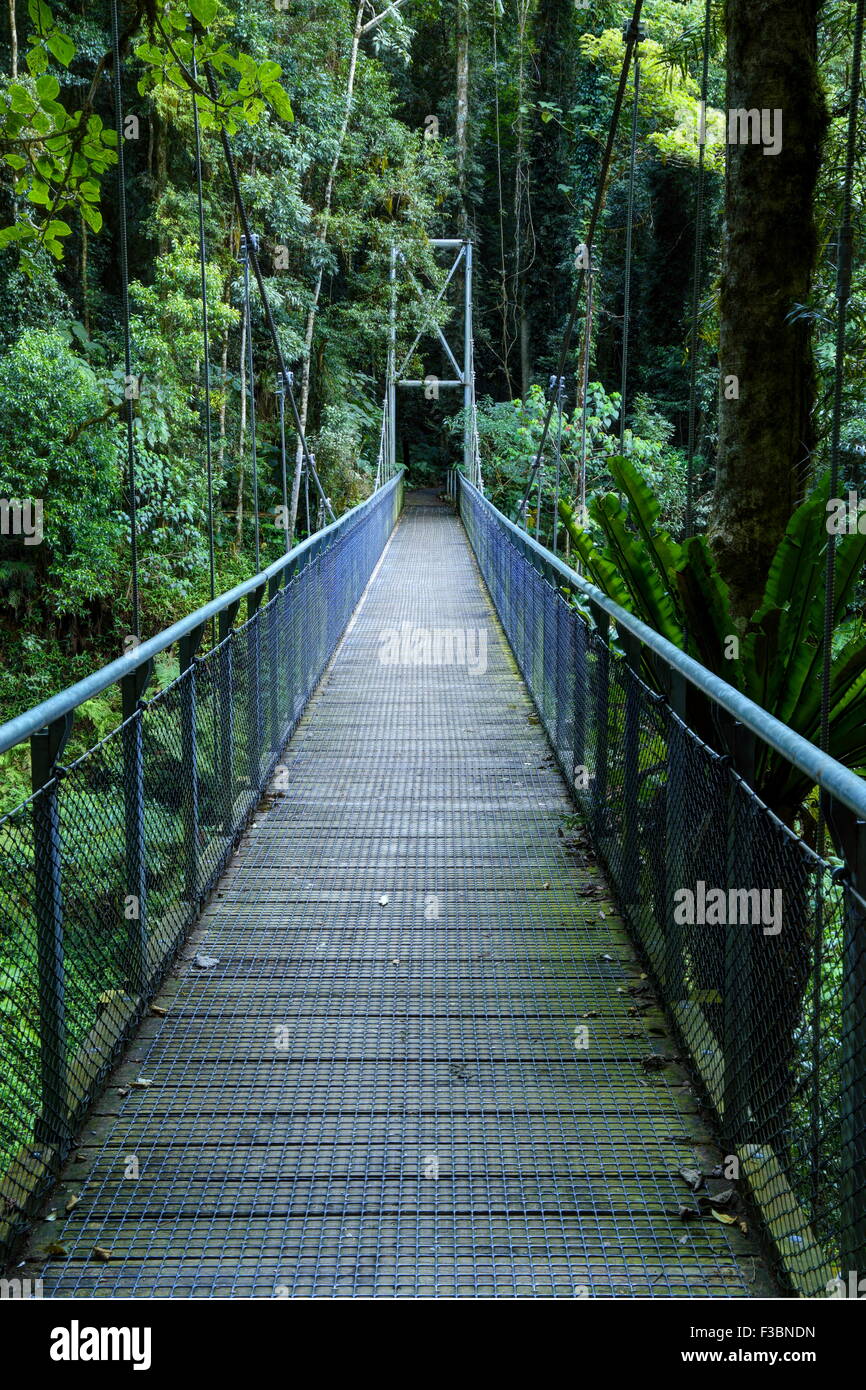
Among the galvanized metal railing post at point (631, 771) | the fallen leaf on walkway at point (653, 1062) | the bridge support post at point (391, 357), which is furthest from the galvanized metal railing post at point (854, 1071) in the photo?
the bridge support post at point (391, 357)

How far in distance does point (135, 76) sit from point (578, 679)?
1240 centimetres

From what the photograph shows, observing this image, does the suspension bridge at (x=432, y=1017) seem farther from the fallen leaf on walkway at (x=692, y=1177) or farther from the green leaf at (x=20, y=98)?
the green leaf at (x=20, y=98)

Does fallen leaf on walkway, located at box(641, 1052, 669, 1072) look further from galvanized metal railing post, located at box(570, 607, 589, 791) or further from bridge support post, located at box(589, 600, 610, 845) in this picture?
galvanized metal railing post, located at box(570, 607, 589, 791)

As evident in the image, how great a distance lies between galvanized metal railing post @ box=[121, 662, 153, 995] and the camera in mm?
2904

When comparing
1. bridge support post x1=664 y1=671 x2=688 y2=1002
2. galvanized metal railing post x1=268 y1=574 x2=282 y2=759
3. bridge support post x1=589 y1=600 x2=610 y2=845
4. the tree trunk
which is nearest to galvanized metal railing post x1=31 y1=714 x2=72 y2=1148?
bridge support post x1=664 y1=671 x2=688 y2=1002

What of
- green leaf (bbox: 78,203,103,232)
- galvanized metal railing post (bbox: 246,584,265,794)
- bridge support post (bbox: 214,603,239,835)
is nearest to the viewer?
green leaf (bbox: 78,203,103,232)

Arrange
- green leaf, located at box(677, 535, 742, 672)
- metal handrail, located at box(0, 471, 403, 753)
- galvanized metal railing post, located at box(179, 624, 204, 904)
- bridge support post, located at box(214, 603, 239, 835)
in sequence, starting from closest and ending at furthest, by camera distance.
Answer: metal handrail, located at box(0, 471, 403, 753) < green leaf, located at box(677, 535, 742, 672) < galvanized metal railing post, located at box(179, 624, 204, 904) < bridge support post, located at box(214, 603, 239, 835)

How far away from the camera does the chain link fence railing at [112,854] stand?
2.24 meters

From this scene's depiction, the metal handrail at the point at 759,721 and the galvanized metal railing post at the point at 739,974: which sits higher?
the metal handrail at the point at 759,721

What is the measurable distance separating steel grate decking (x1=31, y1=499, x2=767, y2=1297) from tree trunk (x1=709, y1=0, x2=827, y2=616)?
1240 millimetres

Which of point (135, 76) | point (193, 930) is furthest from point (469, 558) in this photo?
point (193, 930)

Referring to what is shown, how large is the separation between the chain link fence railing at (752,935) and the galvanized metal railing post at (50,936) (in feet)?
4.04

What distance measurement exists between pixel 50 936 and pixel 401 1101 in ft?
2.66

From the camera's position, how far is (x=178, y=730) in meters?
3.39
